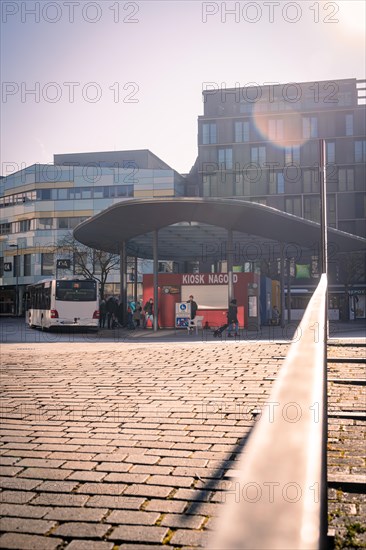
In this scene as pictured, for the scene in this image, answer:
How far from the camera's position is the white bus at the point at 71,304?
31.2 m

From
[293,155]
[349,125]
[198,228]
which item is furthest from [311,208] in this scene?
[198,228]

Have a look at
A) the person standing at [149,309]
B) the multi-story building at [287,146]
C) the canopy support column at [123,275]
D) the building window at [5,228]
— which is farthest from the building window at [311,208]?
the person standing at [149,309]

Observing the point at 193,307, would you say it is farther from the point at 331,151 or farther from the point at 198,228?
the point at 331,151

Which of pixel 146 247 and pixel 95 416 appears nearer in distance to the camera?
pixel 95 416

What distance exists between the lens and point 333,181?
235ft

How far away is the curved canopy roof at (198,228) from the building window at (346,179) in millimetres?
33487

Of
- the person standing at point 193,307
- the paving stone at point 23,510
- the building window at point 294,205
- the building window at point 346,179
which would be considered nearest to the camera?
the paving stone at point 23,510

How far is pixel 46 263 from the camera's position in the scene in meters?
71.2

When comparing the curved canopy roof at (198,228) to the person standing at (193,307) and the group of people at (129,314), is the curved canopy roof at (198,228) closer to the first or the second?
the group of people at (129,314)

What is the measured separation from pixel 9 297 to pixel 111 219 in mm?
51020

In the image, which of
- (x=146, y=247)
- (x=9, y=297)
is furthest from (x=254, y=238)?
(x=9, y=297)

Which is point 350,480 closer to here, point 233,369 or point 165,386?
point 165,386

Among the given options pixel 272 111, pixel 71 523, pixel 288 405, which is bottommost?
pixel 71 523

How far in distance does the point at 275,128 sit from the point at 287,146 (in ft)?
8.29
